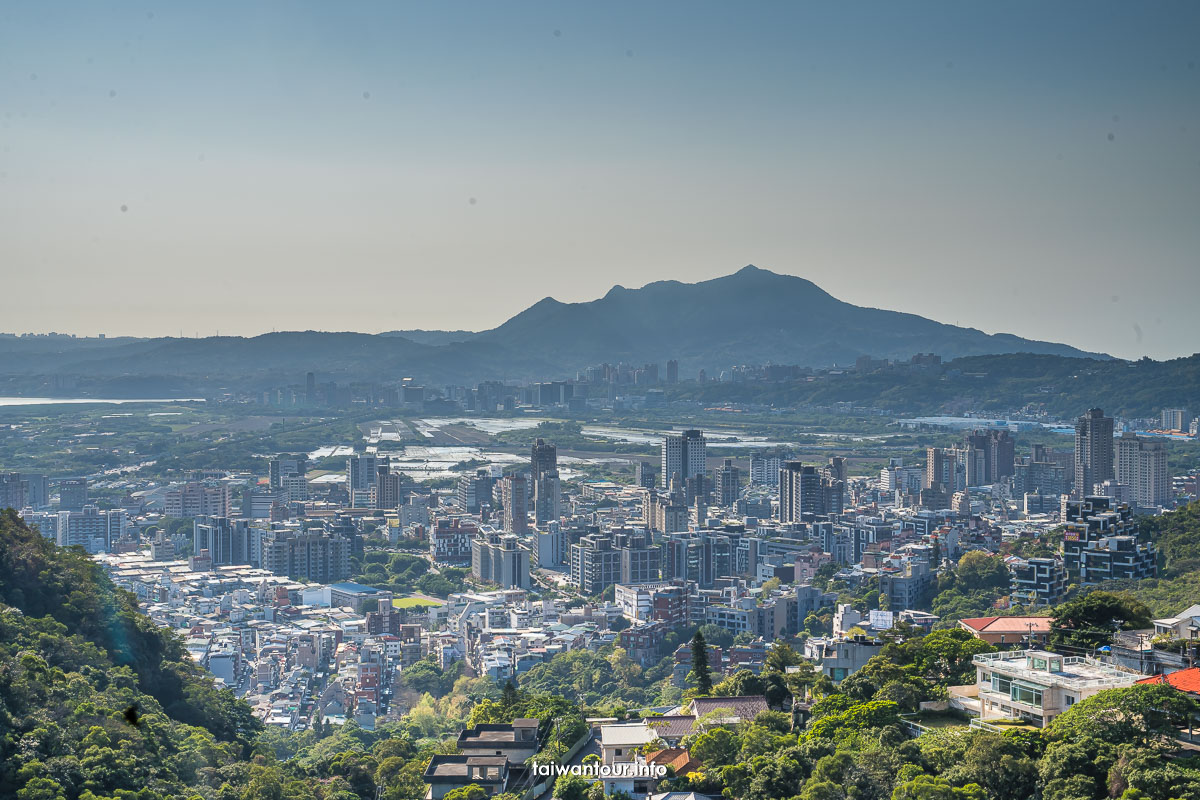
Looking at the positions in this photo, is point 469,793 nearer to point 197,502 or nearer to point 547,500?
point 547,500

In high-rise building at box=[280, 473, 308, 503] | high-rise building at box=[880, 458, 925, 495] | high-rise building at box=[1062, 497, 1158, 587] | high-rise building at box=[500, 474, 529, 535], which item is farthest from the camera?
high-rise building at box=[280, 473, 308, 503]

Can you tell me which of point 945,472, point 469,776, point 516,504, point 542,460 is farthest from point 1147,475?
point 469,776

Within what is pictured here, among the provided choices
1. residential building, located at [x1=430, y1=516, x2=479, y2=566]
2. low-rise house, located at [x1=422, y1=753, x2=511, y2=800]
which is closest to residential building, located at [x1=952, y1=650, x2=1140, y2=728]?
low-rise house, located at [x1=422, y1=753, x2=511, y2=800]

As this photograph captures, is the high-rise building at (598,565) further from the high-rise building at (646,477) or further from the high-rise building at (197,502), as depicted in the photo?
the high-rise building at (197,502)

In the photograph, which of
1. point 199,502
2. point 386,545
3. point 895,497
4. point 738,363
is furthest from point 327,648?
point 738,363

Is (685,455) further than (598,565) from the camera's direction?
Yes

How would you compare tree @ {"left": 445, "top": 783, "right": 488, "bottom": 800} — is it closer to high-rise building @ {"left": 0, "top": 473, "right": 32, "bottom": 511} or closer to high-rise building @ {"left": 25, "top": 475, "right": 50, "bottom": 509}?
high-rise building @ {"left": 0, "top": 473, "right": 32, "bottom": 511}
